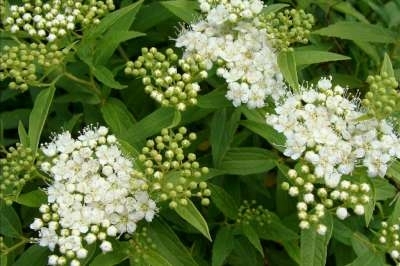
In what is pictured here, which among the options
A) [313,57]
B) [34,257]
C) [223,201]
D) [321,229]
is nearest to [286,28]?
[313,57]

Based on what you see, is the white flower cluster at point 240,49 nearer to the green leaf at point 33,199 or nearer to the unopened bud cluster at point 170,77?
the unopened bud cluster at point 170,77

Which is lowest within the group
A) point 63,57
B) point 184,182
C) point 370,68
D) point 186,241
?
point 186,241

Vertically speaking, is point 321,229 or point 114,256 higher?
point 321,229

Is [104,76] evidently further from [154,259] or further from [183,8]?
[154,259]

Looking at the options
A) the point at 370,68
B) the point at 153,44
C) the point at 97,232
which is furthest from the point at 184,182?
the point at 370,68

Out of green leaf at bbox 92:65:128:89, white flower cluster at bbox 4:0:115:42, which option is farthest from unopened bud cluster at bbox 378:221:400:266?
white flower cluster at bbox 4:0:115:42

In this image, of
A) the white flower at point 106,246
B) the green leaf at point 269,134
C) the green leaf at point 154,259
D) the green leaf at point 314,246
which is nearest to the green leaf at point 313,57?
Answer: the green leaf at point 269,134

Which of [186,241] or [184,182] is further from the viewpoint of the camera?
[186,241]

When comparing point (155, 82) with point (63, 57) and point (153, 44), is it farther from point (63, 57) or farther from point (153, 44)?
point (153, 44)
